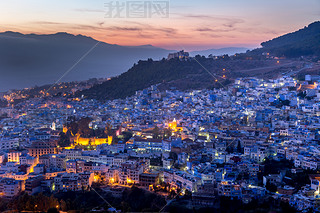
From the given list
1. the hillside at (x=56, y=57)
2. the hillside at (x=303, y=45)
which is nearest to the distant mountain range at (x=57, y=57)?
the hillside at (x=56, y=57)

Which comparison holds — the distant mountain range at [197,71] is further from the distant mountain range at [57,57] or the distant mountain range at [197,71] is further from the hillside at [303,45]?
the distant mountain range at [57,57]

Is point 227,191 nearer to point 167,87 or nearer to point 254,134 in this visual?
point 254,134

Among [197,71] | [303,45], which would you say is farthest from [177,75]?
[303,45]

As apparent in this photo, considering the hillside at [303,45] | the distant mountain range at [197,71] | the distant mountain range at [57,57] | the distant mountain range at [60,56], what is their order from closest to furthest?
the distant mountain range at [197,71] < the hillside at [303,45] < the distant mountain range at [60,56] < the distant mountain range at [57,57]

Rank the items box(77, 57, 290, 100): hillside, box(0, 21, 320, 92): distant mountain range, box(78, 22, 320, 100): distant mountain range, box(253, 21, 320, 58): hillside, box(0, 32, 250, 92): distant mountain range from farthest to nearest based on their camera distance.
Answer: box(0, 32, 250, 92): distant mountain range → box(0, 21, 320, 92): distant mountain range → box(253, 21, 320, 58): hillside → box(77, 57, 290, 100): hillside → box(78, 22, 320, 100): distant mountain range

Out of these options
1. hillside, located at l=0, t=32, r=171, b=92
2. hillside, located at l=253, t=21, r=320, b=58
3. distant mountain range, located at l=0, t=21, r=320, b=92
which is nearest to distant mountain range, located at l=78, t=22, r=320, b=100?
hillside, located at l=253, t=21, r=320, b=58

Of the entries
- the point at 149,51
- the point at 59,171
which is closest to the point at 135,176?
the point at 59,171

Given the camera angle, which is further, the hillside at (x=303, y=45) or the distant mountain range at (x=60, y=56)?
the distant mountain range at (x=60, y=56)

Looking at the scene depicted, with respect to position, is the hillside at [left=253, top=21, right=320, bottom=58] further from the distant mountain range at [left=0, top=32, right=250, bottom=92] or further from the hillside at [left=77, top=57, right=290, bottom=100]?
the distant mountain range at [left=0, top=32, right=250, bottom=92]
